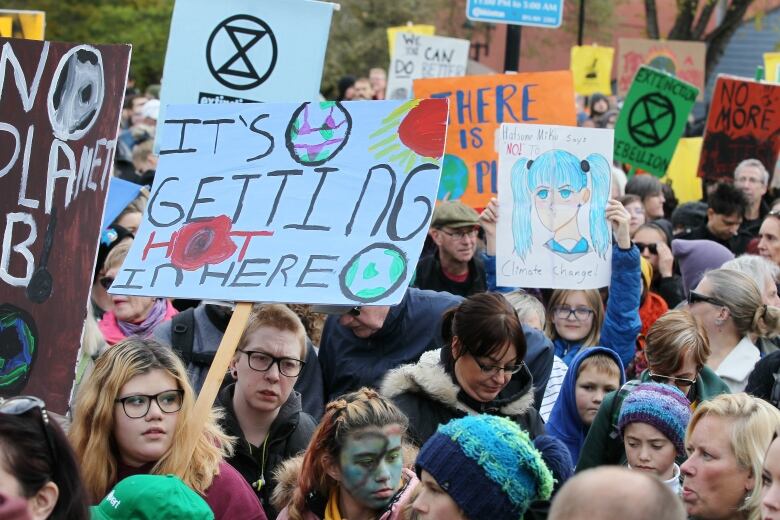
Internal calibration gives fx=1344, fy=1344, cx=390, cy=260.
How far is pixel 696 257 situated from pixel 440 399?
13.1 feet

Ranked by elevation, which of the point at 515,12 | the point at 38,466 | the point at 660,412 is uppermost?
the point at 515,12

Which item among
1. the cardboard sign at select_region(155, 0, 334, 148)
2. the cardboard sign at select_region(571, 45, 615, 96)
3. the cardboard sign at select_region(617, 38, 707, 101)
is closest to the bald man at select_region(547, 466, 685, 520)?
the cardboard sign at select_region(155, 0, 334, 148)

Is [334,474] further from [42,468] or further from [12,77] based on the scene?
[12,77]

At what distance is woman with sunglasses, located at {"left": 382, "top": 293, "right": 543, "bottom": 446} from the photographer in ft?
15.7

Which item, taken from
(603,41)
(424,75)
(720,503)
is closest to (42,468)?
(720,503)

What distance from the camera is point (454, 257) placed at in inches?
301

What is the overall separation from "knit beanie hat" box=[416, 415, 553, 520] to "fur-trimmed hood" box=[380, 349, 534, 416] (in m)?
1.29

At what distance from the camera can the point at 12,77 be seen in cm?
433

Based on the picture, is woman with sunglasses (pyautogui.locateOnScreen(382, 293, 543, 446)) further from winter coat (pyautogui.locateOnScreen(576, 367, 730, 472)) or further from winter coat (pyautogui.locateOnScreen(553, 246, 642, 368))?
winter coat (pyautogui.locateOnScreen(553, 246, 642, 368))

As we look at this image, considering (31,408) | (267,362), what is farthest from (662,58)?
(31,408)

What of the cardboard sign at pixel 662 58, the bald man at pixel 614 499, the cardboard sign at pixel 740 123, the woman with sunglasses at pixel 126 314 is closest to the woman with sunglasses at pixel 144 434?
the bald man at pixel 614 499

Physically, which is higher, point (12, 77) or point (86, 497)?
point (12, 77)

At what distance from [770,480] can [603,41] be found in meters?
32.6

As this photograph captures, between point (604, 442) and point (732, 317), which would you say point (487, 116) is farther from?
point (604, 442)
